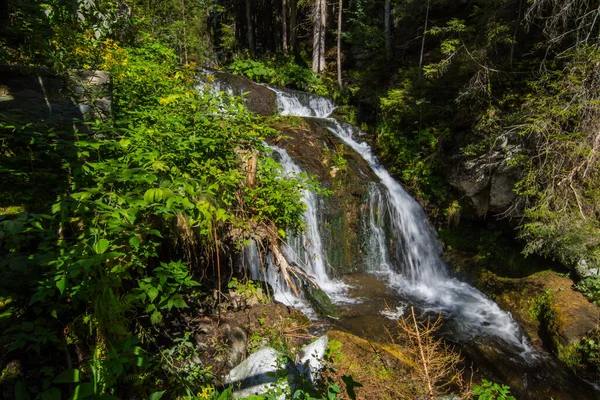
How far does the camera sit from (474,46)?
8.09 metres

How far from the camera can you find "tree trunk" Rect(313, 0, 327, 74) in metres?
17.3

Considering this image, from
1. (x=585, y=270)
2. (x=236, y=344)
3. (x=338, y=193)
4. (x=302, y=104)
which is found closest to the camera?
(x=236, y=344)

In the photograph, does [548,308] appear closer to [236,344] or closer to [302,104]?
[236,344]

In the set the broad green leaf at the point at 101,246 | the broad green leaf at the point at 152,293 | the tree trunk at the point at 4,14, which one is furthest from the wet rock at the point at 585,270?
the tree trunk at the point at 4,14

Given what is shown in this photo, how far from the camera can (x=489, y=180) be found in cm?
758

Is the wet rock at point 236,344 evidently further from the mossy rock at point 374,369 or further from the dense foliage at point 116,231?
the mossy rock at point 374,369

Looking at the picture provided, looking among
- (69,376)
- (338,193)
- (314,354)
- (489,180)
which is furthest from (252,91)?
(69,376)

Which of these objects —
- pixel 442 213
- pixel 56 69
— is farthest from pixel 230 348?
pixel 442 213

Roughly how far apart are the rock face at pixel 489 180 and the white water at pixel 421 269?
1462 millimetres

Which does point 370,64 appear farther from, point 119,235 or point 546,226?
point 119,235

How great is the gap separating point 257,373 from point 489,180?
7196mm

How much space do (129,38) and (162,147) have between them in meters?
6.98

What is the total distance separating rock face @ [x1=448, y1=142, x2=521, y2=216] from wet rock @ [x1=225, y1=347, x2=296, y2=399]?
640 centimetres

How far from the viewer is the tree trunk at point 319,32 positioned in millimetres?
17281
